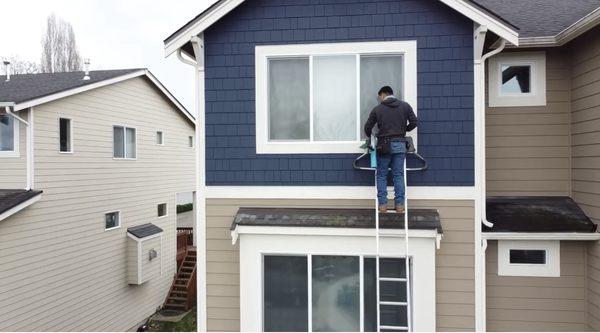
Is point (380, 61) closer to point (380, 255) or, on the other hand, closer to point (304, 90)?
point (304, 90)

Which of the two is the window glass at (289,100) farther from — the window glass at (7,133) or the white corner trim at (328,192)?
the window glass at (7,133)

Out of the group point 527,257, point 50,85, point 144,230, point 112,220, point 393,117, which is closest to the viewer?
point 393,117

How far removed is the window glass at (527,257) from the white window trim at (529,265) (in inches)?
1.9

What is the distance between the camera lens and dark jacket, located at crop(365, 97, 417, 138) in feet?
18.9

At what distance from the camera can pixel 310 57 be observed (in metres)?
6.41

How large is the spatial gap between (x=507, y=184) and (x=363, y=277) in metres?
2.99

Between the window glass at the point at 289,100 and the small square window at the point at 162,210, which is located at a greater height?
the window glass at the point at 289,100

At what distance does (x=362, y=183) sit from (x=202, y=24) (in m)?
3.17

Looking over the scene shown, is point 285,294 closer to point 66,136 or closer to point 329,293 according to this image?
point 329,293

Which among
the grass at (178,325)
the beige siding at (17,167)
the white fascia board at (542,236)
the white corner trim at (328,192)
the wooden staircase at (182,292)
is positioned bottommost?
the grass at (178,325)

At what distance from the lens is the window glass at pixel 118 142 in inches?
549

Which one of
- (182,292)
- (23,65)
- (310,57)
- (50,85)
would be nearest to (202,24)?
(310,57)

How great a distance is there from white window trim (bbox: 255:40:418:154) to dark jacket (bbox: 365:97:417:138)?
1.47ft

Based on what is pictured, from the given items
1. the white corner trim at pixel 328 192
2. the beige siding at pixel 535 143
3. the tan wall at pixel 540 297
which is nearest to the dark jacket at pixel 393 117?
the white corner trim at pixel 328 192
